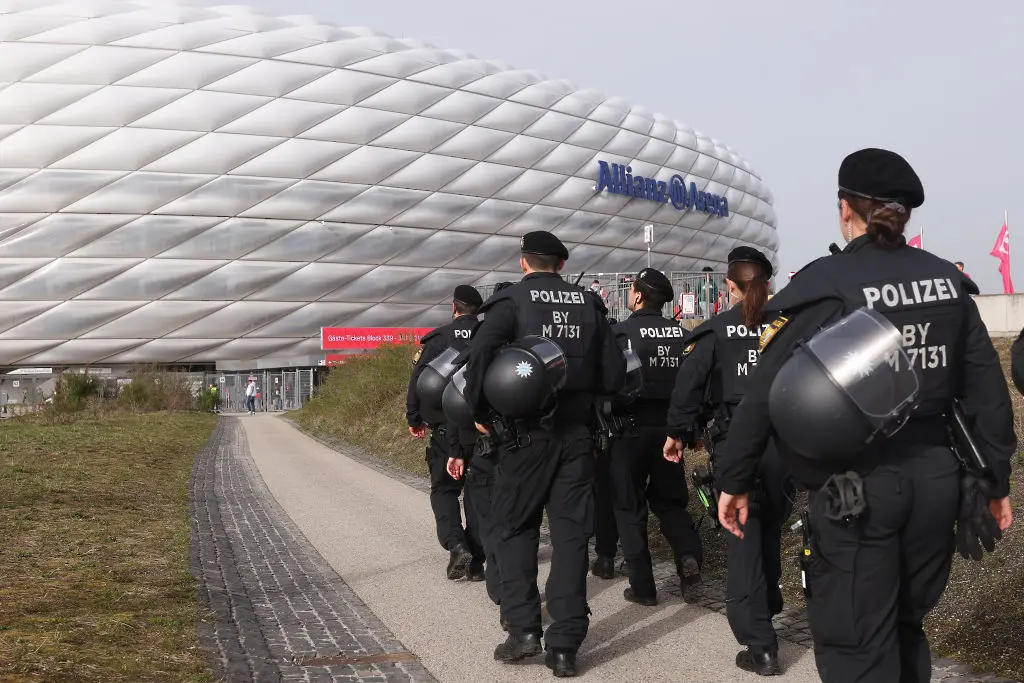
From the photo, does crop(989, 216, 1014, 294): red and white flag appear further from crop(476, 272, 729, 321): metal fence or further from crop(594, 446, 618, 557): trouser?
crop(594, 446, 618, 557): trouser

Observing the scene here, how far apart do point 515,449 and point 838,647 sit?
7.34 ft

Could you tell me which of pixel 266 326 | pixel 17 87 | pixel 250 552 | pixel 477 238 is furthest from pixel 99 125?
pixel 250 552

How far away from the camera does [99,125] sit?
45781mm

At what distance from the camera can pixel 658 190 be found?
202ft

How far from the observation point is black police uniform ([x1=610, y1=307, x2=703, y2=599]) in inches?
236

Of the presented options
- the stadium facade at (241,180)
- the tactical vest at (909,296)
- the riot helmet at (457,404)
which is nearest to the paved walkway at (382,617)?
the riot helmet at (457,404)

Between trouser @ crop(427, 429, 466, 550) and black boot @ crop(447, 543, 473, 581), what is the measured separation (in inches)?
2.5

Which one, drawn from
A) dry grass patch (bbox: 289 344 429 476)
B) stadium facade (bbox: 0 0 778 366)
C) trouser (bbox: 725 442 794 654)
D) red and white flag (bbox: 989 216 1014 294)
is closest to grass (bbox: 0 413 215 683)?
trouser (bbox: 725 442 794 654)

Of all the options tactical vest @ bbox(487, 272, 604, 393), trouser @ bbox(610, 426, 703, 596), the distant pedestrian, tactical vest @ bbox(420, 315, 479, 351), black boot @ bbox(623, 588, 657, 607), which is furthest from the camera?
the distant pedestrian

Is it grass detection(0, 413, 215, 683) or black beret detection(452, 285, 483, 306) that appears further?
black beret detection(452, 285, 483, 306)

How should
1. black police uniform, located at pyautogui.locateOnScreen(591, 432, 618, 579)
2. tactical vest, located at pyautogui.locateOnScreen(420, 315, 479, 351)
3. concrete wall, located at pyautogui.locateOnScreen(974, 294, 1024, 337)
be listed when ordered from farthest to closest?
1. concrete wall, located at pyautogui.locateOnScreen(974, 294, 1024, 337)
2. tactical vest, located at pyautogui.locateOnScreen(420, 315, 479, 351)
3. black police uniform, located at pyautogui.locateOnScreen(591, 432, 618, 579)

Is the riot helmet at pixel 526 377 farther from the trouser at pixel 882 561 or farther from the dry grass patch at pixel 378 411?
the dry grass patch at pixel 378 411

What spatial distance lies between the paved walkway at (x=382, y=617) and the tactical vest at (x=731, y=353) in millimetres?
1266

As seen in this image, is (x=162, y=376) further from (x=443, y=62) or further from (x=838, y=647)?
(x=838, y=647)
